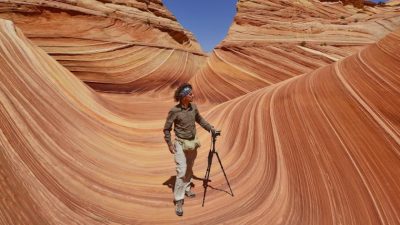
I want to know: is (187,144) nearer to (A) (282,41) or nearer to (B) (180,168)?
(B) (180,168)

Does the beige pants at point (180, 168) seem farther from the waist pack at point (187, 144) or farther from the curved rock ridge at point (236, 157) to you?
the curved rock ridge at point (236, 157)

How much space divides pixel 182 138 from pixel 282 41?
10043mm

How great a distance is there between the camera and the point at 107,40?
51.1ft

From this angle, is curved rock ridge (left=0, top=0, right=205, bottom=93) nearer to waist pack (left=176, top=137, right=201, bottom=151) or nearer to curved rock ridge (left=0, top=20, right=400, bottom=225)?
curved rock ridge (left=0, top=20, right=400, bottom=225)

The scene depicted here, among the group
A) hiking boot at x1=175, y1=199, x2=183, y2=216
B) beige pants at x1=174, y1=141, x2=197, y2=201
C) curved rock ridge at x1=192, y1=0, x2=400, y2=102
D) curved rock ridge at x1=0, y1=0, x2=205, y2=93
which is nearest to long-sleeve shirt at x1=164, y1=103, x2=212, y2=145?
beige pants at x1=174, y1=141, x2=197, y2=201

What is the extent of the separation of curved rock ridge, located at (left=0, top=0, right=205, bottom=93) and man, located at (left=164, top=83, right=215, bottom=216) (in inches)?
407

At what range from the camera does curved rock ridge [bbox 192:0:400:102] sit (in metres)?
12.3

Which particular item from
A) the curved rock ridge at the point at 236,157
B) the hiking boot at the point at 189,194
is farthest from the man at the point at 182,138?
the curved rock ridge at the point at 236,157

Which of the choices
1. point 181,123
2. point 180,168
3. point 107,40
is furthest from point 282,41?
point 180,168

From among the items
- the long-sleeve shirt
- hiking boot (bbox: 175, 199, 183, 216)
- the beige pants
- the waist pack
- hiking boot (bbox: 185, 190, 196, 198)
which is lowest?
hiking boot (bbox: 185, 190, 196, 198)

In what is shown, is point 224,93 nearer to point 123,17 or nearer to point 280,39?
point 280,39

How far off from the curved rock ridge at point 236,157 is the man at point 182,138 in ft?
1.16

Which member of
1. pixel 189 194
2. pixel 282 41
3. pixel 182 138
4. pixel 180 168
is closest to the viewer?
pixel 180 168

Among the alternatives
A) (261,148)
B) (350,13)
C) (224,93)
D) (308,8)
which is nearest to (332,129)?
(261,148)
